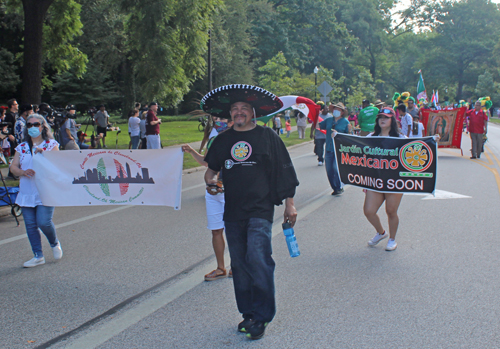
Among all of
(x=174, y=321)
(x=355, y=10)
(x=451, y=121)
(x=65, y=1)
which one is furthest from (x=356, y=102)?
(x=174, y=321)

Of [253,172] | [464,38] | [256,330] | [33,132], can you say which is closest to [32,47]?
[33,132]

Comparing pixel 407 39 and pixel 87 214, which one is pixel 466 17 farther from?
pixel 87 214

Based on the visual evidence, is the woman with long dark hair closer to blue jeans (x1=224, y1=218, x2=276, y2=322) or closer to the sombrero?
the sombrero

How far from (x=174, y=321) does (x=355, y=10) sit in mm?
83350

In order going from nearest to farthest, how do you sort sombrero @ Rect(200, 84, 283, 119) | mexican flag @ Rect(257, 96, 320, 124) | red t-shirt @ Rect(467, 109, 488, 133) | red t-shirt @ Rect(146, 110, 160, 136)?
sombrero @ Rect(200, 84, 283, 119), mexican flag @ Rect(257, 96, 320, 124), red t-shirt @ Rect(146, 110, 160, 136), red t-shirt @ Rect(467, 109, 488, 133)

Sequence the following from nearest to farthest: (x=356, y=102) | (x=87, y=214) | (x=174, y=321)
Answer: (x=174, y=321) → (x=87, y=214) → (x=356, y=102)

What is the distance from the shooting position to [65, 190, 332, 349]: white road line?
147 inches

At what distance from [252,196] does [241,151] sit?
0.35 m

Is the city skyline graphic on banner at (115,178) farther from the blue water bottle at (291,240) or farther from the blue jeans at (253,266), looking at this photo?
the blue water bottle at (291,240)

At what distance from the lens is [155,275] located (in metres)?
5.22

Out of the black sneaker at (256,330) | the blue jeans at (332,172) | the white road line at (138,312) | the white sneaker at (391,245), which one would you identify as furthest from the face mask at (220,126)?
the blue jeans at (332,172)

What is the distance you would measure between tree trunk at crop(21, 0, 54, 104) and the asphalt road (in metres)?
8.19

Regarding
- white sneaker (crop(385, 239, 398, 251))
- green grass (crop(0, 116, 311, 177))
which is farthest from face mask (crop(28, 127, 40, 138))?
green grass (crop(0, 116, 311, 177))

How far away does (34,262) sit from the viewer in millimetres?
5621
